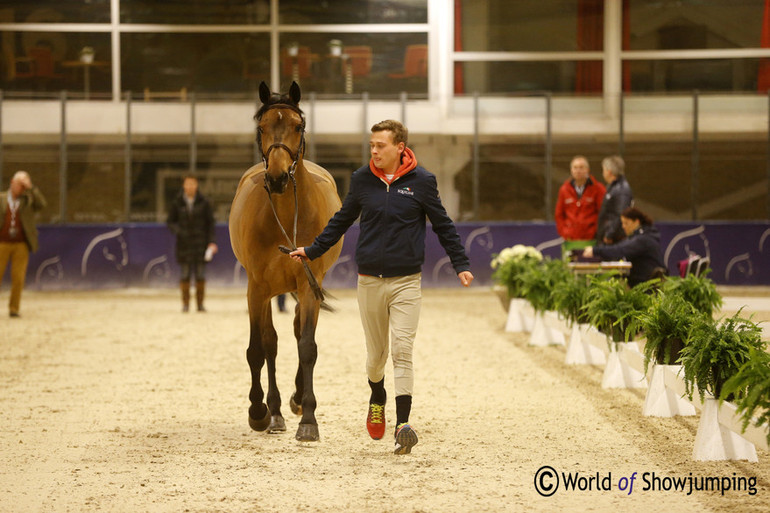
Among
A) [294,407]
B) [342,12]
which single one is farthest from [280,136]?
[342,12]

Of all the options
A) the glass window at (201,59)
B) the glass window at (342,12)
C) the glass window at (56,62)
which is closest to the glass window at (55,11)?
the glass window at (56,62)

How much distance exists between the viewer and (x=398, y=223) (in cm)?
584

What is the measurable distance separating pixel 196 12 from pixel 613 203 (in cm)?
1464

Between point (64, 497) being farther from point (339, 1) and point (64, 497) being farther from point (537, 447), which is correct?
point (339, 1)

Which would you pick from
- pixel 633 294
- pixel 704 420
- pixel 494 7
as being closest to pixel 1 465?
pixel 704 420

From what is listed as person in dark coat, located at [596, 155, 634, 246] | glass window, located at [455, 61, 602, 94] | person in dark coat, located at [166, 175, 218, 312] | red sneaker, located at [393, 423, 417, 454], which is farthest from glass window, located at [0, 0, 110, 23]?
red sneaker, located at [393, 423, 417, 454]

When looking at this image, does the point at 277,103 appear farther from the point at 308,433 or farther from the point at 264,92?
the point at 308,433

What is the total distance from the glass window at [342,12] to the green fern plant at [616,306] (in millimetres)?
15401

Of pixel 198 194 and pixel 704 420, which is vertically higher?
pixel 198 194

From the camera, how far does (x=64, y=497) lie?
489 cm

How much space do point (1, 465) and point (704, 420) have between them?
4.02 metres

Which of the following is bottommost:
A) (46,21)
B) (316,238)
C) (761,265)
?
(761,265)

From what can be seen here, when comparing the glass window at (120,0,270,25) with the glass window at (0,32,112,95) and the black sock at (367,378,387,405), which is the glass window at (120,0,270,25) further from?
the black sock at (367,378,387,405)

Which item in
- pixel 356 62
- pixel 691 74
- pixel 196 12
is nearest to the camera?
pixel 356 62
